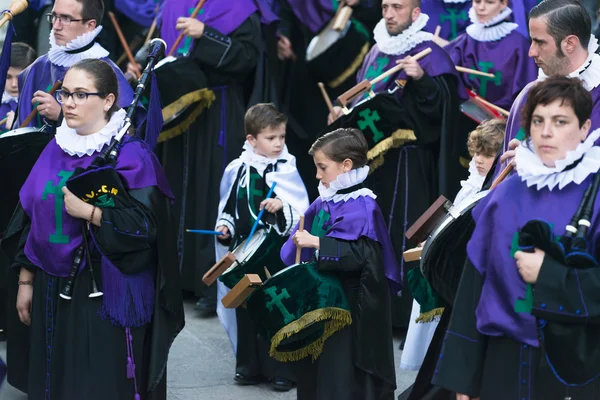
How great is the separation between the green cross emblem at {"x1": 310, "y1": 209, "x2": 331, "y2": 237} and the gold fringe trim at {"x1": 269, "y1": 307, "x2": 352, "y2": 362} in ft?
1.46

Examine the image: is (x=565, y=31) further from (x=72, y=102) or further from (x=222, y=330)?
(x=222, y=330)

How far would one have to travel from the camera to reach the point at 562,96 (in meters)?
3.69

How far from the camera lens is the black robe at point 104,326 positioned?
15.8ft

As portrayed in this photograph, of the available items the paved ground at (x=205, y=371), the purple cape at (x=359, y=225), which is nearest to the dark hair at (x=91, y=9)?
the purple cape at (x=359, y=225)

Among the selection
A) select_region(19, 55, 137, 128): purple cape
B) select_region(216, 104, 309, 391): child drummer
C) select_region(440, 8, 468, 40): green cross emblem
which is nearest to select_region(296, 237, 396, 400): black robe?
select_region(216, 104, 309, 391): child drummer

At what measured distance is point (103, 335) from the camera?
4816mm

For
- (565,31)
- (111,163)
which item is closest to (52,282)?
(111,163)

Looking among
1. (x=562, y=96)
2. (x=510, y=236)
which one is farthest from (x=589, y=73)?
(x=510, y=236)

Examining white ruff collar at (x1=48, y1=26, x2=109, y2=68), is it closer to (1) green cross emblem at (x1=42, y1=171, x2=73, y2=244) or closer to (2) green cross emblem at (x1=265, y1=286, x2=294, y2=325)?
(1) green cross emblem at (x1=42, y1=171, x2=73, y2=244)

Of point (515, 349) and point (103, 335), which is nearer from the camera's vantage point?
point (515, 349)

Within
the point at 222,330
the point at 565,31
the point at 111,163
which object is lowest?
the point at 222,330

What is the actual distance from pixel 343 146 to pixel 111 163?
1.18 meters

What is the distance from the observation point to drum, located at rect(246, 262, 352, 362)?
493cm

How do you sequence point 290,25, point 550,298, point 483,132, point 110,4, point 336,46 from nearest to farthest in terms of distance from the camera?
point 550,298 → point 483,132 → point 336,46 → point 290,25 → point 110,4
